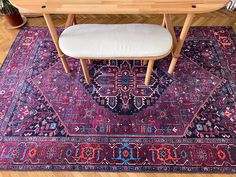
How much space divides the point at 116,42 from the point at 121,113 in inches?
22.9

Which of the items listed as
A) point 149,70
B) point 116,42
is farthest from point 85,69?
point 149,70

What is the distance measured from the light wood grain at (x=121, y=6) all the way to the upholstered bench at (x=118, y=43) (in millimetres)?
268

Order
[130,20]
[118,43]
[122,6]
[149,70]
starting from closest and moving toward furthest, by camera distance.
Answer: [122,6]
[118,43]
[149,70]
[130,20]

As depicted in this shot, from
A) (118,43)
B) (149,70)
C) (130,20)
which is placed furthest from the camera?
(130,20)

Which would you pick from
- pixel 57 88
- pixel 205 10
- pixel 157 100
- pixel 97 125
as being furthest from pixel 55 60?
pixel 205 10

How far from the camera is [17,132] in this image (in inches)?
59.2

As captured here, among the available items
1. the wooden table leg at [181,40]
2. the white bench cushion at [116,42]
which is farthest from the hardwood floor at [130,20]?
the white bench cushion at [116,42]

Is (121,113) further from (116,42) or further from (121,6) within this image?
(121,6)

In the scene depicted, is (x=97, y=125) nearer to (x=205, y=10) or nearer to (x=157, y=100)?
(x=157, y=100)

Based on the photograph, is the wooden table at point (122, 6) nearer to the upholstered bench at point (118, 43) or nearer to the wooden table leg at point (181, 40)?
the wooden table leg at point (181, 40)

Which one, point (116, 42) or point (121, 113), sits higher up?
point (116, 42)

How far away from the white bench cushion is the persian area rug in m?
0.45

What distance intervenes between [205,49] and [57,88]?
1537 mm

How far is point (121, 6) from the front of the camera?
3.72ft
